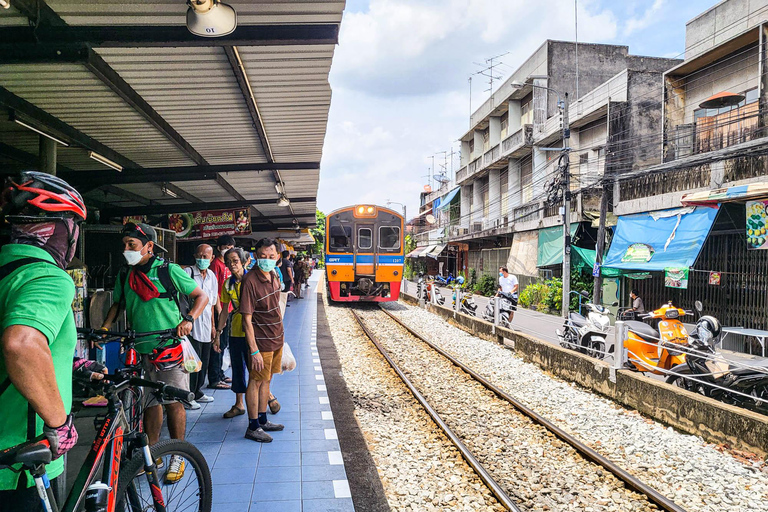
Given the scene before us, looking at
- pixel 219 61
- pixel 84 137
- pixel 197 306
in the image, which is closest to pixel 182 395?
pixel 197 306

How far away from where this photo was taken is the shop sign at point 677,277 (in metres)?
11.5

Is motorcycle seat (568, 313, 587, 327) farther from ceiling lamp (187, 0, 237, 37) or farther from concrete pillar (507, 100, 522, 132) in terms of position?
concrete pillar (507, 100, 522, 132)

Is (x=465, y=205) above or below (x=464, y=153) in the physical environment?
below

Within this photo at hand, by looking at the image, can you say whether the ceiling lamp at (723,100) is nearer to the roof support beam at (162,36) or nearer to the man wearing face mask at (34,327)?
the roof support beam at (162,36)

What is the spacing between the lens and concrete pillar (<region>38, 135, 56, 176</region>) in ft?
19.7

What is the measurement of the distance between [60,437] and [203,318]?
12.9 feet

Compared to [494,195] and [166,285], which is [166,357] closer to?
[166,285]

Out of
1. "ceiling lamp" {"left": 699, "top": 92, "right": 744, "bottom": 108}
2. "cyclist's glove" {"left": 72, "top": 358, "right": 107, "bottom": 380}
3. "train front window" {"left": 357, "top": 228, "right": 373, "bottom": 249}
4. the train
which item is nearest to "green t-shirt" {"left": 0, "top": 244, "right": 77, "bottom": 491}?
"cyclist's glove" {"left": 72, "top": 358, "right": 107, "bottom": 380}

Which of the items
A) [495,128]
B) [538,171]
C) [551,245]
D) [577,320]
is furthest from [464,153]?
[577,320]

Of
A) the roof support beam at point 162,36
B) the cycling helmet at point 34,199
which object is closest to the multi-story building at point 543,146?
the roof support beam at point 162,36

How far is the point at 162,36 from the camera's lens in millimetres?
4035

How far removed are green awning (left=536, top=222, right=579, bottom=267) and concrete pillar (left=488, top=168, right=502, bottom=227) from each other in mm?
7958

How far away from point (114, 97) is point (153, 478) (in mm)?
4286

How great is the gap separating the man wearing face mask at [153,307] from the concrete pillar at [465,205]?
3061cm
